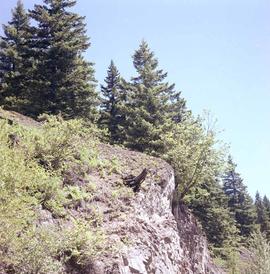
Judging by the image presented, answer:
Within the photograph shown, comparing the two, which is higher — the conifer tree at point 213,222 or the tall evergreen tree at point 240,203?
the tall evergreen tree at point 240,203

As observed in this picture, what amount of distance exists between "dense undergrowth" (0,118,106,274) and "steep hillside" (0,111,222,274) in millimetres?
19

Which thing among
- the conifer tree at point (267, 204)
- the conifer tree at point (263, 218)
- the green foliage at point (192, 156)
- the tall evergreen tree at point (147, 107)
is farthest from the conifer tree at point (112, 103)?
the conifer tree at point (267, 204)

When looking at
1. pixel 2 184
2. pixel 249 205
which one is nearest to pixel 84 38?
pixel 2 184

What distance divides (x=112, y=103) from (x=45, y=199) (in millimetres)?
23237

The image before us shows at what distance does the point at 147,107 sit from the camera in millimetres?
26328

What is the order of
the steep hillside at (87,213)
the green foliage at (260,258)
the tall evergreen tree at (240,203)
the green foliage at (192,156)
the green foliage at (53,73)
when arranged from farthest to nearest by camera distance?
the tall evergreen tree at (240,203)
the green foliage at (260,258)
the green foliage at (53,73)
the green foliage at (192,156)
the steep hillside at (87,213)

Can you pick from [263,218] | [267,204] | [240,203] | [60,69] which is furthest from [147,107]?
[267,204]

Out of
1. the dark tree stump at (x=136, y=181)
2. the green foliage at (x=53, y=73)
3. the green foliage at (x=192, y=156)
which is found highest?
the green foliage at (x=53, y=73)

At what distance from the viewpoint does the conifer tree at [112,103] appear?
98.4 feet

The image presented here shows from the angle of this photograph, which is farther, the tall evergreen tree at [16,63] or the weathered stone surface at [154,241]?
the tall evergreen tree at [16,63]

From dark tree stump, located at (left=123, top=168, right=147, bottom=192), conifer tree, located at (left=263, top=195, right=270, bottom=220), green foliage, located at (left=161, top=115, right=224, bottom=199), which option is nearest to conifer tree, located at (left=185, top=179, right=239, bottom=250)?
green foliage, located at (left=161, top=115, right=224, bottom=199)

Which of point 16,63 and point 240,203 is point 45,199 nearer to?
point 16,63

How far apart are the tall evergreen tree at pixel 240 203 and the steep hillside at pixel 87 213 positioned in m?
30.8

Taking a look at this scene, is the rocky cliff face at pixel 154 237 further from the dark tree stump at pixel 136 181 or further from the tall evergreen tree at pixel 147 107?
the tall evergreen tree at pixel 147 107
